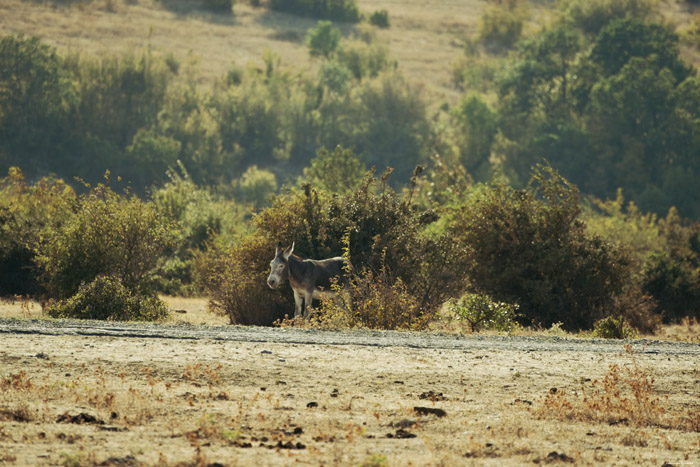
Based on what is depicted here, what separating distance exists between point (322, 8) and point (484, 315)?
4111 inches

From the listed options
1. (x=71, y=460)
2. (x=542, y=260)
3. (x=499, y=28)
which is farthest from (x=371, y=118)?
(x=71, y=460)

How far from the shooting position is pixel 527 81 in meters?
86.1

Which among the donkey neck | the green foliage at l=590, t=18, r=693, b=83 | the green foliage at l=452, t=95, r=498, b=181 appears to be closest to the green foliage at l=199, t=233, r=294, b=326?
the donkey neck

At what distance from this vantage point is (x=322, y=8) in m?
121

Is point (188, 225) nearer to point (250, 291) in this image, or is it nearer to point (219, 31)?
point (250, 291)

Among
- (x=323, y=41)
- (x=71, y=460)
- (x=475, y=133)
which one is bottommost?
(x=475, y=133)

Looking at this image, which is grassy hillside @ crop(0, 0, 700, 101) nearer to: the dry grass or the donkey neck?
the donkey neck

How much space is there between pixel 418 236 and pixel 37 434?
15122 millimetres

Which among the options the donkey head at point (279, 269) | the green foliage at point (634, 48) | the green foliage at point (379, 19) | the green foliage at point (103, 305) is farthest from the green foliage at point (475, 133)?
the green foliage at point (103, 305)

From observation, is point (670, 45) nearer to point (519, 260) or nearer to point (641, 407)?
point (519, 260)

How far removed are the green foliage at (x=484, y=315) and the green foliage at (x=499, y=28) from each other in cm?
10246

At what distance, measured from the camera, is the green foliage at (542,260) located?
24000 millimetres

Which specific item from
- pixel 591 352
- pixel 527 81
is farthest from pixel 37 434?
pixel 527 81

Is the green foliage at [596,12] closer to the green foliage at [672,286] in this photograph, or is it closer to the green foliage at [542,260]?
the green foliage at [672,286]
